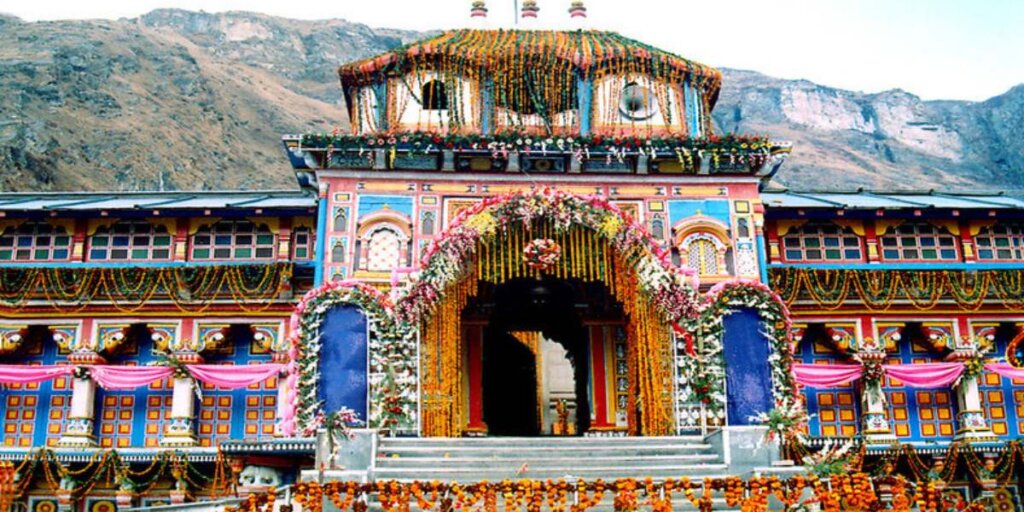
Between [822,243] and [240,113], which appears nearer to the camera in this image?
[822,243]

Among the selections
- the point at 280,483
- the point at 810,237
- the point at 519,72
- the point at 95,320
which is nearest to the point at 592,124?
the point at 519,72

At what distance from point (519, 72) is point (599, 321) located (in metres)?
6.09

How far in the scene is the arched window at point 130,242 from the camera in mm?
24422

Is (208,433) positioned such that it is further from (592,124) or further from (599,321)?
(592,124)

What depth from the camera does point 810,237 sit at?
25.2m

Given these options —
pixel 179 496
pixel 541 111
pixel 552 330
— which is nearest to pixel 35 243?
pixel 179 496

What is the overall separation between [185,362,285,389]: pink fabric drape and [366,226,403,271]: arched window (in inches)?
146

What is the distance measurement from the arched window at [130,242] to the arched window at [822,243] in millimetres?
14920

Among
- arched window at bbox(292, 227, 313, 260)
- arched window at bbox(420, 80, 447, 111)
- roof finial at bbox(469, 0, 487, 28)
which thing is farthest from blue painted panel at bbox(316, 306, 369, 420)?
roof finial at bbox(469, 0, 487, 28)

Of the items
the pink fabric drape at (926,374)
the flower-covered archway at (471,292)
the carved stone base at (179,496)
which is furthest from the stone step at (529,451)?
the pink fabric drape at (926,374)

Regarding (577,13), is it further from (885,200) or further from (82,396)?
(82,396)

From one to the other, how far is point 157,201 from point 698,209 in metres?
13.3

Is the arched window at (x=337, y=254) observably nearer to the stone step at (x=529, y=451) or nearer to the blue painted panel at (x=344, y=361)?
the blue painted panel at (x=344, y=361)

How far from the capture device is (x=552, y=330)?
1029 inches
